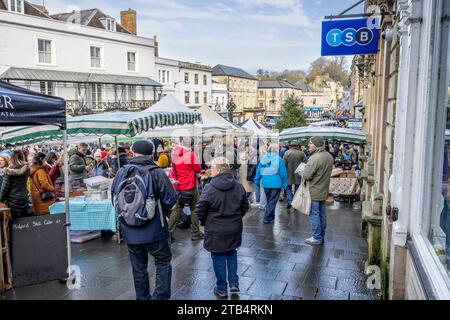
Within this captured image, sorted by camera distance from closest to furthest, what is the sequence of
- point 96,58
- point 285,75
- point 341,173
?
point 341,173 < point 96,58 < point 285,75

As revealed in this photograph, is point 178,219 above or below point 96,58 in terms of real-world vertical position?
below

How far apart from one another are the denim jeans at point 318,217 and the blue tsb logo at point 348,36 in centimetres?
259

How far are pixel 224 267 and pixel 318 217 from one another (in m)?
2.60

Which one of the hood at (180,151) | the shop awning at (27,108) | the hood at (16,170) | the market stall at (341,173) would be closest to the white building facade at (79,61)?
the market stall at (341,173)

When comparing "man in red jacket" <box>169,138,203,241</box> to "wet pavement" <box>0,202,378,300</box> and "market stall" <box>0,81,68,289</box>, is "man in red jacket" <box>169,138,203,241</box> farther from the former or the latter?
"market stall" <box>0,81,68,289</box>

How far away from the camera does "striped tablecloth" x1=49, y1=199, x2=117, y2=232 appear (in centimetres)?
710

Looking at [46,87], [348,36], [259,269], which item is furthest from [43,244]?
[46,87]

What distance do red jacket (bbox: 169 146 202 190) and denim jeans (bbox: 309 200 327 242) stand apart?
6.99ft

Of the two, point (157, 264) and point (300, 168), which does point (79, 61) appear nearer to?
point (300, 168)

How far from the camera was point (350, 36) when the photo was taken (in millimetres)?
6117

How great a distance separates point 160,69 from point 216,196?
39101 mm

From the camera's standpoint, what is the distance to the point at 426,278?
274 cm
